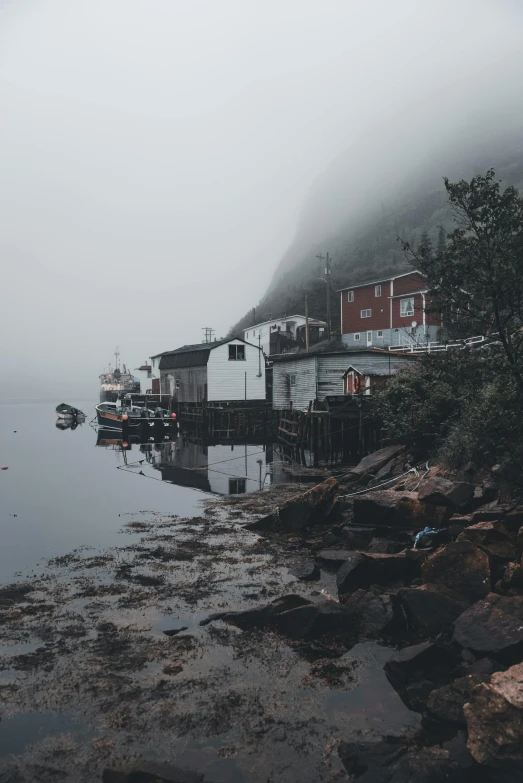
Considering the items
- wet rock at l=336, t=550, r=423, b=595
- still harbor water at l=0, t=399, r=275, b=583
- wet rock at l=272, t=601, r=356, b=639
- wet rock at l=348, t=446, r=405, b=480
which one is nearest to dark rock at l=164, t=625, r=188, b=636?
wet rock at l=272, t=601, r=356, b=639

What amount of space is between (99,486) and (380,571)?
73.9 ft

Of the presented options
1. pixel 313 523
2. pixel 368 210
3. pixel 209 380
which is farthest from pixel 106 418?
pixel 368 210

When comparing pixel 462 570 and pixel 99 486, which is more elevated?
pixel 462 570

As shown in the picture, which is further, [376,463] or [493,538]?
[376,463]

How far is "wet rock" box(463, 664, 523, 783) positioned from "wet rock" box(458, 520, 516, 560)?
3.99 metres

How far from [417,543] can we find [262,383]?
50013 millimetres

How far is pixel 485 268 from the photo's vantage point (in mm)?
14055

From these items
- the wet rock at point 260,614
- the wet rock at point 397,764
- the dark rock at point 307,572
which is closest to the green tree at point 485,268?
the dark rock at point 307,572

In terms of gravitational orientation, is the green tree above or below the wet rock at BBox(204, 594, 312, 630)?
above

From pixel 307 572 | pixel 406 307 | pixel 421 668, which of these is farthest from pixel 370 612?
pixel 406 307

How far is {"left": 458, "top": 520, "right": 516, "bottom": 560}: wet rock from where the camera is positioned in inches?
422

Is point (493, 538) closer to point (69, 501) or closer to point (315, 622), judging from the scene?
point (315, 622)

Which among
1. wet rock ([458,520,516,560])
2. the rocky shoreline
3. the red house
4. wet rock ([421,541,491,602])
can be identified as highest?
the red house

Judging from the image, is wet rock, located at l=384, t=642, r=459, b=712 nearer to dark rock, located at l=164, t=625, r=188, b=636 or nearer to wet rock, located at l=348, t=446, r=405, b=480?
dark rock, located at l=164, t=625, r=188, b=636
